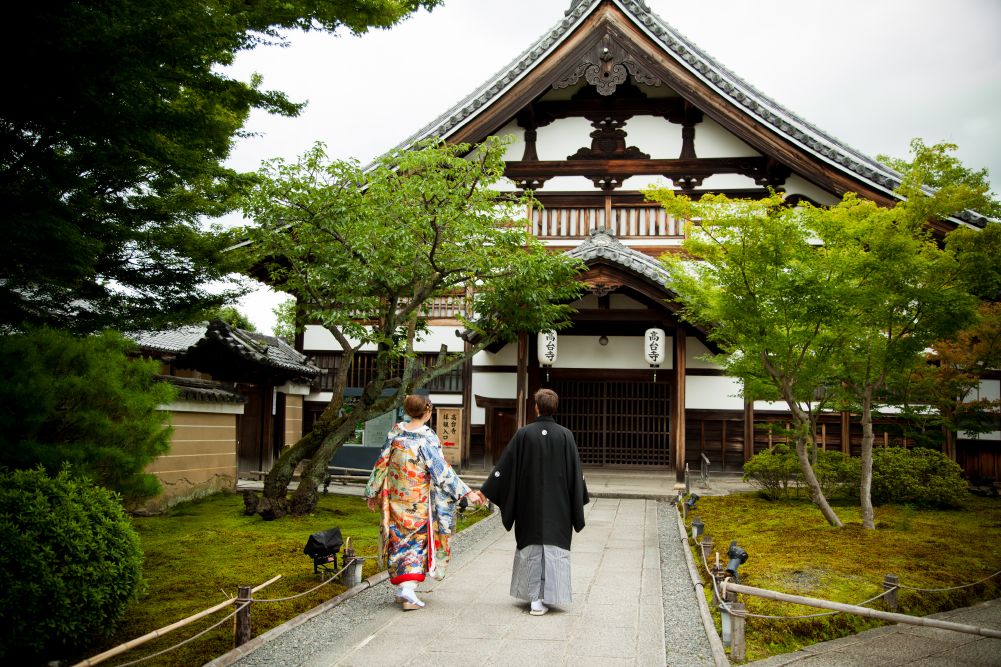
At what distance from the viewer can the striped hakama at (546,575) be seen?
649cm

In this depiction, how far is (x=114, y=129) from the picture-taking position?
5.21 metres

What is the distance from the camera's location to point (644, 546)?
10023 millimetres

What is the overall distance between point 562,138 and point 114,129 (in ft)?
46.4

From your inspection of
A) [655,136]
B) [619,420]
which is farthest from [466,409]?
[655,136]

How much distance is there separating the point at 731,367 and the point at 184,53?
30.6 feet

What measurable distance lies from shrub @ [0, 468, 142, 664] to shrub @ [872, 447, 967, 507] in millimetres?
12232

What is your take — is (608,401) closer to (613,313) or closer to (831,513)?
(613,313)

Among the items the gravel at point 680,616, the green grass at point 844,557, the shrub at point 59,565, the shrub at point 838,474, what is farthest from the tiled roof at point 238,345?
the shrub at point 838,474

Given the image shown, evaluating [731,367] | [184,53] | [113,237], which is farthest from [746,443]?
[184,53]

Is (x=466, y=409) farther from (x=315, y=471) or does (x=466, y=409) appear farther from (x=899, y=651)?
(x=899, y=651)

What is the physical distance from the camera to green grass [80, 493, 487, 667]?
6.13 meters

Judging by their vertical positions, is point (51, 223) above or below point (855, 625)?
above

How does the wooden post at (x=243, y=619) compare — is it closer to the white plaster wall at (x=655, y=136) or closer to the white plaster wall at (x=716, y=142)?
the white plaster wall at (x=655, y=136)

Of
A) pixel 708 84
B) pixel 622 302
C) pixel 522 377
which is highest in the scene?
pixel 708 84
